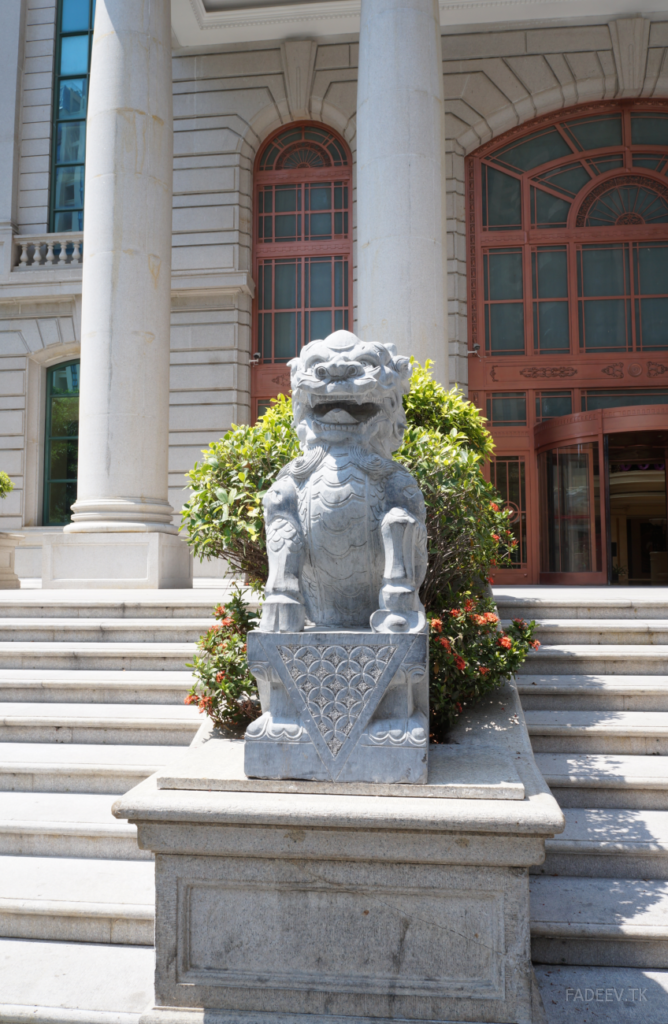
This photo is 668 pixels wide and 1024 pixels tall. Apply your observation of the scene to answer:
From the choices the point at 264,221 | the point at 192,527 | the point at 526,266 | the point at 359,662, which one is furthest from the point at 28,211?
the point at 359,662

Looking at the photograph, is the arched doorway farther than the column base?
Yes

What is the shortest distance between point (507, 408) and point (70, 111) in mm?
11992

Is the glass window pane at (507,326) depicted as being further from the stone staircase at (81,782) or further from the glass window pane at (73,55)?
the glass window pane at (73,55)

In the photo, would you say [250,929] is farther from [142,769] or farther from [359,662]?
[142,769]

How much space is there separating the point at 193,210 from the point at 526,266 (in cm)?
721

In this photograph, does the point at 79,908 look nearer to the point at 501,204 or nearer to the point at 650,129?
the point at 501,204

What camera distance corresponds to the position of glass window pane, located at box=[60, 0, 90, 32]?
1755 centimetres

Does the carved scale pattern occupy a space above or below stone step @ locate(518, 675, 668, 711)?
above

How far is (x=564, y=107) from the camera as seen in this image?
15.8 metres

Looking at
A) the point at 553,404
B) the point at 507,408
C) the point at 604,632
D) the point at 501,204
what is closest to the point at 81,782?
the point at 604,632

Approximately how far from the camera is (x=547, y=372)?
15617 millimetres

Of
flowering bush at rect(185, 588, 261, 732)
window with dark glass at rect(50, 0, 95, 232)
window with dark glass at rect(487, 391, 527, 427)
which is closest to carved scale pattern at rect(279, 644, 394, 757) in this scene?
flowering bush at rect(185, 588, 261, 732)

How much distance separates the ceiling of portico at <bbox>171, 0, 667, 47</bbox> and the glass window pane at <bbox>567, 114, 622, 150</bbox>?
1.99 metres

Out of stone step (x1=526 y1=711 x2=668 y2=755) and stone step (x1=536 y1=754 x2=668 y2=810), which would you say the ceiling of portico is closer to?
stone step (x1=526 y1=711 x2=668 y2=755)
